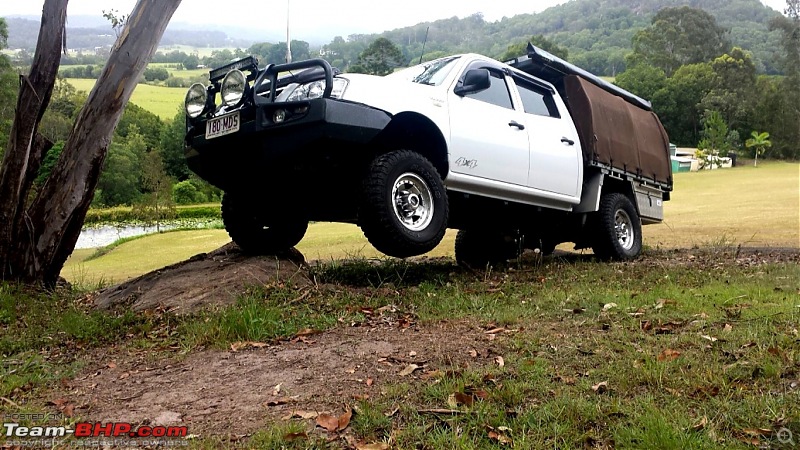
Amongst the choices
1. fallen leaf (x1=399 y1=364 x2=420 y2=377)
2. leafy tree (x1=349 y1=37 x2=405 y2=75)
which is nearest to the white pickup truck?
leafy tree (x1=349 y1=37 x2=405 y2=75)

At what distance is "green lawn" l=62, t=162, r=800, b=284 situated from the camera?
1227 centimetres

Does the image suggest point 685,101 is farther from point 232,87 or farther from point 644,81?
point 232,87

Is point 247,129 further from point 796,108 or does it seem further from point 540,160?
point 796,108

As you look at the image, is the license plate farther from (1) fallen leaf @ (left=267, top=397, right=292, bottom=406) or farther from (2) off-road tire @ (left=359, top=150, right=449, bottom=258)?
(1) fallen leaf @ (left=267, top=397, right=292, bottom=406)

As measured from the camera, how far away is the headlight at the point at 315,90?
5102 millimetres

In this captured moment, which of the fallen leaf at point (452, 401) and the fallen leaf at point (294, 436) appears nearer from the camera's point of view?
the fallen leaf at point (294, 436)

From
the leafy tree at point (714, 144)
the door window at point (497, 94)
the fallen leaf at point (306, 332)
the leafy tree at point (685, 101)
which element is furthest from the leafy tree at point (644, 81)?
the fallen leaf at point (306, 332)

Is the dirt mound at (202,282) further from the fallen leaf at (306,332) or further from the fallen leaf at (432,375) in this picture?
the fallen leaf at (432,375)

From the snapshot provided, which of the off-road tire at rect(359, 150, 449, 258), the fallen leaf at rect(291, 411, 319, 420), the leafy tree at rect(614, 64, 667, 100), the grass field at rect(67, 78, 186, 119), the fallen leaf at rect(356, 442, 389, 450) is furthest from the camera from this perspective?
the leafy tree at rect(614, 64, 667, 100)

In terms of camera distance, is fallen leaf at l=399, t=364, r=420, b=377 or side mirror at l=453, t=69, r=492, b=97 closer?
fallen leaf at l=399, t=364, r=420, b=377

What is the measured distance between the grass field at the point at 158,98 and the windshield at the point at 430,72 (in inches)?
2687

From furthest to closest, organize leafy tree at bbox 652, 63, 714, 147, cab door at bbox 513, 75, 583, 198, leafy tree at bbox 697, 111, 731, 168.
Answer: leafy tree at bbox 652, 63, 714, 147 < leafy tree at bbox 697, 111, 731, 168 < cab door at bbox 513, 75, 583, 198

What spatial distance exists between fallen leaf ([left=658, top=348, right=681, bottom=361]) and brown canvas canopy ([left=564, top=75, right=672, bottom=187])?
170 inches

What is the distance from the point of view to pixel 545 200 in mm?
6953
